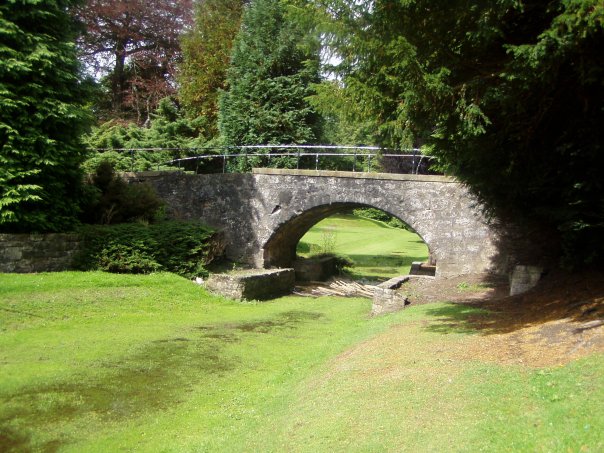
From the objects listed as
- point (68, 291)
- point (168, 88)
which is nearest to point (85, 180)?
point (68, 291)

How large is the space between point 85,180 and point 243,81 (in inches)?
407

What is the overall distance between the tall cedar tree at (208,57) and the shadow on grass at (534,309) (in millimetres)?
20567

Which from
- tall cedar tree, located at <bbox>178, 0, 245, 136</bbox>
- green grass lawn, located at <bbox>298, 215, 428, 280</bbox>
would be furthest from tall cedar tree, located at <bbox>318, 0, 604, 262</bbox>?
tall cedar tree, located at <bbox>178, 0, 245, 136</bbox>

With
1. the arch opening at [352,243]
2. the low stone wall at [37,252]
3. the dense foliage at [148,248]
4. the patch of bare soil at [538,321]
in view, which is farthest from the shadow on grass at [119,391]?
the arch opening at [352,243]

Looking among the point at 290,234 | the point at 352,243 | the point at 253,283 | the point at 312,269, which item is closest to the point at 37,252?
the point at 253,283

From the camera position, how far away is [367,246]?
103 feet

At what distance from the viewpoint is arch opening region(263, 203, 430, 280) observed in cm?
1992

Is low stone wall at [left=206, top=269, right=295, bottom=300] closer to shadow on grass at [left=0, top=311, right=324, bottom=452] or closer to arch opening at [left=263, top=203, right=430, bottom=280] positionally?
arch opening at [left=263, top=203, right=430, bottom=280]

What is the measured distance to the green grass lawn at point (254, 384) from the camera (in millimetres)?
5129

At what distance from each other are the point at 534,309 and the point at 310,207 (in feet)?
32.5

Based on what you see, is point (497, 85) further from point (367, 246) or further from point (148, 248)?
point (367, 246)

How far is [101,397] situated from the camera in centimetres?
766

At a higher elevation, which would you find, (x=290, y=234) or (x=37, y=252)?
(x=290, y=234)

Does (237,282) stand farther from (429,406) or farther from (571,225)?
(429,406)
